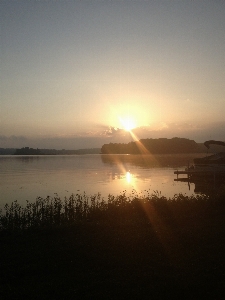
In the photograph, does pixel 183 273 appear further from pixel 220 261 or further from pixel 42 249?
pixel 42 249

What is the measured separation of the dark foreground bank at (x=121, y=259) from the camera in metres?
7.33

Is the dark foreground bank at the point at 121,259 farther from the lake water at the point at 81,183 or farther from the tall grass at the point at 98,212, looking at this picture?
the lake water at the point at 81,183

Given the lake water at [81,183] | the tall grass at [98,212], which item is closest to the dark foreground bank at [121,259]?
the tall grass at [98,212]

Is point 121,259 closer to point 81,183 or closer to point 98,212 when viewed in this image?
point 98,212

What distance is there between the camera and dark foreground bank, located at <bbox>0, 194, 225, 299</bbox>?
7.33 meters

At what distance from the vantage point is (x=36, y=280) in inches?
313

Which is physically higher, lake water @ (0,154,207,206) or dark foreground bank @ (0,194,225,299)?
dark foreground bank @ (0,194,225,299)

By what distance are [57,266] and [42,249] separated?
1879 mm

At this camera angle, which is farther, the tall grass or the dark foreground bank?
the tall grass

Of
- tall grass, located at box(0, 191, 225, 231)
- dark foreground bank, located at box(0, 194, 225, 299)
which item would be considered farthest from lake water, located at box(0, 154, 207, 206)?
dark foreground bank, located at box(0, 194, 225, 299)

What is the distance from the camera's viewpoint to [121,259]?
9.38 metres

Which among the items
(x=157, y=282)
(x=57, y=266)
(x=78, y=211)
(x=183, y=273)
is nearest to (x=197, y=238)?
(x=183, y=273)

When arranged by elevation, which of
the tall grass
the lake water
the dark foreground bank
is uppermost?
the dark foreground bank

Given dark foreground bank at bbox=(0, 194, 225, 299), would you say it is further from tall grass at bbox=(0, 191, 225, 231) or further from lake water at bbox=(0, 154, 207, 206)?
lake water at bbox=(0, 154, 207, 206)
